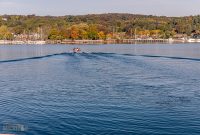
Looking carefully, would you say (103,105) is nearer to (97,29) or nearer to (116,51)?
(116,51)

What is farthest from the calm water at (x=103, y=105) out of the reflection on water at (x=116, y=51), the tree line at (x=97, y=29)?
the tree line at (x=97, y=29)

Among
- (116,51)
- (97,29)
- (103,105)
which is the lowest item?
(116,51)

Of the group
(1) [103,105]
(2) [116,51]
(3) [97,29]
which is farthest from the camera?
(3) [97,29]

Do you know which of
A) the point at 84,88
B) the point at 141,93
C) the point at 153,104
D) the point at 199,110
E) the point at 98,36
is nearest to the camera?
the point at 199,110

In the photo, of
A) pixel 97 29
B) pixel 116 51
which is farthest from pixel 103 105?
pixel 97 29

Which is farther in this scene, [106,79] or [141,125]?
[106,79]

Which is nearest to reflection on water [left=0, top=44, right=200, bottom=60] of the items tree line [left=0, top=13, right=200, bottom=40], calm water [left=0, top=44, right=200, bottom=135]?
calm water [left=0, top=44, right=200, bottom=135]

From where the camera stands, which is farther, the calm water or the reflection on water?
the reflection on water

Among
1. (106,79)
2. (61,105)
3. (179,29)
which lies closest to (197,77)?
(106,79)

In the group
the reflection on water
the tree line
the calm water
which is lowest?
the reflection on water

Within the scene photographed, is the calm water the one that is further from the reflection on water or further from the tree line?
the tree line

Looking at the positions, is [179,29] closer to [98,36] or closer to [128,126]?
[98,36]
